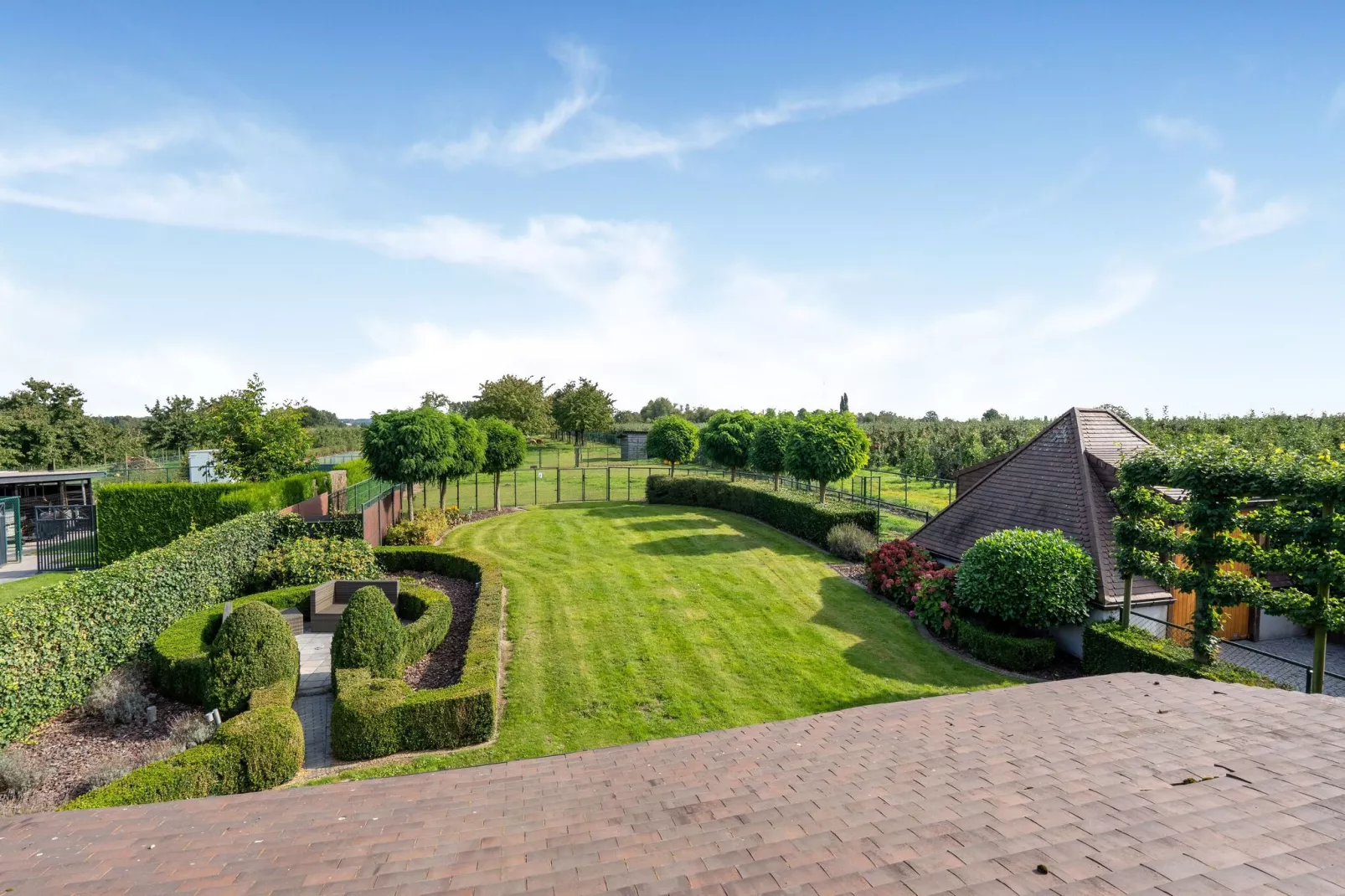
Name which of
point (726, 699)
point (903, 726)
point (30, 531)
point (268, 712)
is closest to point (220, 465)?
point (30, 531)

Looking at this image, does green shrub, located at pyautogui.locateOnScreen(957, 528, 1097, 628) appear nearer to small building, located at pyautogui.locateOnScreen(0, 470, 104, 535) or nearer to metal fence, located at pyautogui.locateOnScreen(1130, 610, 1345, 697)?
metal fence, located at pyautogui.locateOnScreen(1130, 610, 1345, 697)

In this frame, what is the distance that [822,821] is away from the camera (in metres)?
4.30

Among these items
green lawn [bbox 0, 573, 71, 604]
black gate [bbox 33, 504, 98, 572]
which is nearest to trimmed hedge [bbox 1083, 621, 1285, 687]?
green lawn [bbox 0, 573, 71, 604]

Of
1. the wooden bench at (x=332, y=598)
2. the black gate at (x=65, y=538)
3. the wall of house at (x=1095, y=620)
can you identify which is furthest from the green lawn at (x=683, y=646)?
the black gate at (x=65, y=538)

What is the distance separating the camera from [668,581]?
1753 centimetres

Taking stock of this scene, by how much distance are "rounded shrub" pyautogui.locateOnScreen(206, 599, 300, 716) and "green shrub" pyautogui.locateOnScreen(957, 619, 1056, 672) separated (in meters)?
12.4

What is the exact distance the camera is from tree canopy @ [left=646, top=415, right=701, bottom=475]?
33500 millimetres

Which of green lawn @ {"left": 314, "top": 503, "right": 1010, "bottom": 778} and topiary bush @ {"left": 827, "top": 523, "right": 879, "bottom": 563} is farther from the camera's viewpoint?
topiary bush @ {"left": 827, "top": 523, "right": 879, "bottom": 563}

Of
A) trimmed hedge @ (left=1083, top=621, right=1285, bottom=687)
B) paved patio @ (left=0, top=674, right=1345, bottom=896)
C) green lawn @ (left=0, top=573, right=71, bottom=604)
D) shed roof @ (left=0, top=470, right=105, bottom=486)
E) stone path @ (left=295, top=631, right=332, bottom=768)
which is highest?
shed roof @ (left=0, top=470, right=105, bottom=486)

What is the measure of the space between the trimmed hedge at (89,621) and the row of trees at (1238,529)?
16.9m

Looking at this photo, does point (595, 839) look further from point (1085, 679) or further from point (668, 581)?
point (668, 581)

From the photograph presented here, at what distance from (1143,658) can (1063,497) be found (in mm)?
5031

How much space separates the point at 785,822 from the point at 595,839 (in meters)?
→ 1.30

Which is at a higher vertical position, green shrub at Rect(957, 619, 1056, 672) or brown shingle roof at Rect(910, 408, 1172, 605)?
brown shingle roof at Rect(910, 408, 1172, 605)
